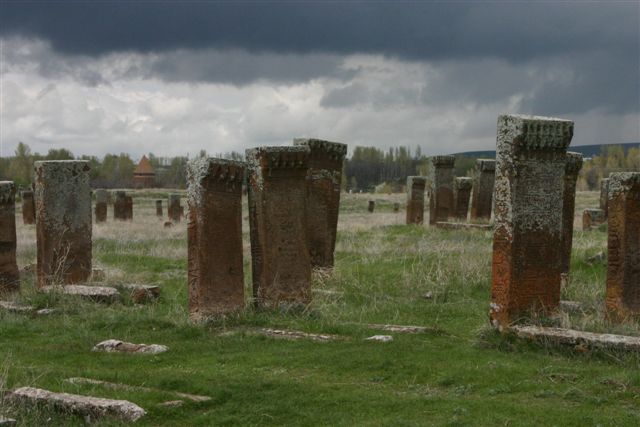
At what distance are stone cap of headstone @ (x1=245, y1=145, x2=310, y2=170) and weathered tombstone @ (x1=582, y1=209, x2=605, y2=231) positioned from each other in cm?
1734

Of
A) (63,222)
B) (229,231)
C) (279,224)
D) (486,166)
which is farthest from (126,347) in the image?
(486,166)

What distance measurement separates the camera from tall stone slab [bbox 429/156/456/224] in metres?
29.9

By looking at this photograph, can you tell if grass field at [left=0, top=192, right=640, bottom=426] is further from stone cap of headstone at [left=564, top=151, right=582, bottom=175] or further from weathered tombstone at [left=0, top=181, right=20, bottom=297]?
stone cap of headstone at [left=564, top=151, right=582, bottom=175]

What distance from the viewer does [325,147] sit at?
1778 centimetres

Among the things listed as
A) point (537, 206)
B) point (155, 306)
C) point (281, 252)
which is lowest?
point (155, 306)

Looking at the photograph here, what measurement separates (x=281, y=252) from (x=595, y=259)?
8243 millimetres

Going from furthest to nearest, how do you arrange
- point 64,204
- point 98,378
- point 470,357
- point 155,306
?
point 64,204 → point 155,306 → point 470,357 → point 98,378

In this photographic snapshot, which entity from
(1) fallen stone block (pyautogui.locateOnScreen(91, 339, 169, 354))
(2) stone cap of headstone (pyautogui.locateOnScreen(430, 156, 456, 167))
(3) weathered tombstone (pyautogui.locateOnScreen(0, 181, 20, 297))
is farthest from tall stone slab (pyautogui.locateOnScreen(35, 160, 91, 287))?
(2) stone cap of headstone (pyautogui.locateOnScreen(430, 156, 456, 167))

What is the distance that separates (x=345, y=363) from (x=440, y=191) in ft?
68.2

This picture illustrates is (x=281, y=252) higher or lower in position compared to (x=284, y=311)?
higher

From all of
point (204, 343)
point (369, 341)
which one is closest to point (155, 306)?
point (204, 343)

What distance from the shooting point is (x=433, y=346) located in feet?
34.4

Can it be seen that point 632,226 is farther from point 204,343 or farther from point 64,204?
point 64,204

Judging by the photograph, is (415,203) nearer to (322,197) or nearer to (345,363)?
(322,197)
